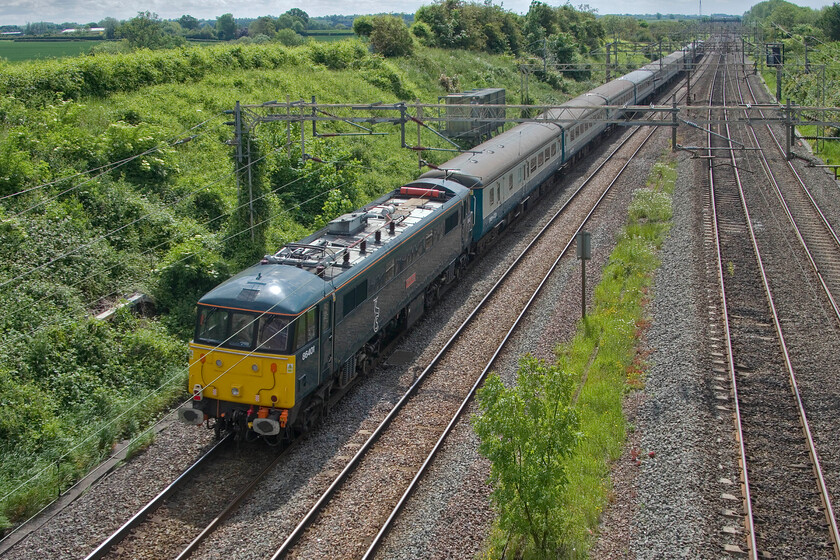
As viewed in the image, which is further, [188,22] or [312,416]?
[188,22]

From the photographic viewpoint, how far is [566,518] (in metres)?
11.6

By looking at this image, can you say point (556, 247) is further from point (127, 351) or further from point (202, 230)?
point (127, 351)

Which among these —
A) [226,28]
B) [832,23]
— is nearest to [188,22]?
[226,28]

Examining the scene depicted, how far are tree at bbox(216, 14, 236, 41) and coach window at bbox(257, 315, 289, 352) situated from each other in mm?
86660

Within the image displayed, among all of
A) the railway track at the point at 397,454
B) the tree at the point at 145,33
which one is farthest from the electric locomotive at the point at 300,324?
the tree at the point at 145,33

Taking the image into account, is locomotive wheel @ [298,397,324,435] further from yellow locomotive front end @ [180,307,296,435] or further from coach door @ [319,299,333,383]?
yellow locomotive front end @ [180,307,296,435]

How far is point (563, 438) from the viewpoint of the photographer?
35.5 feet

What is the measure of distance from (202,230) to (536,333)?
9868 mm

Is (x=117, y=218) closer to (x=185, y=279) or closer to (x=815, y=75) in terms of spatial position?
(x=185, y=279)

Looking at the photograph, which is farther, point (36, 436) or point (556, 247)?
point (556, 247)

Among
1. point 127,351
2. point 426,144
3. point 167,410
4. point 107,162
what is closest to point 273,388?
point 167,410

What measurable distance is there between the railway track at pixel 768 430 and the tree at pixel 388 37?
110ft

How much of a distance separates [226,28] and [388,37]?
53911mm

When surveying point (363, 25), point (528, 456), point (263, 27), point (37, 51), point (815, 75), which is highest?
point (263, 27)
